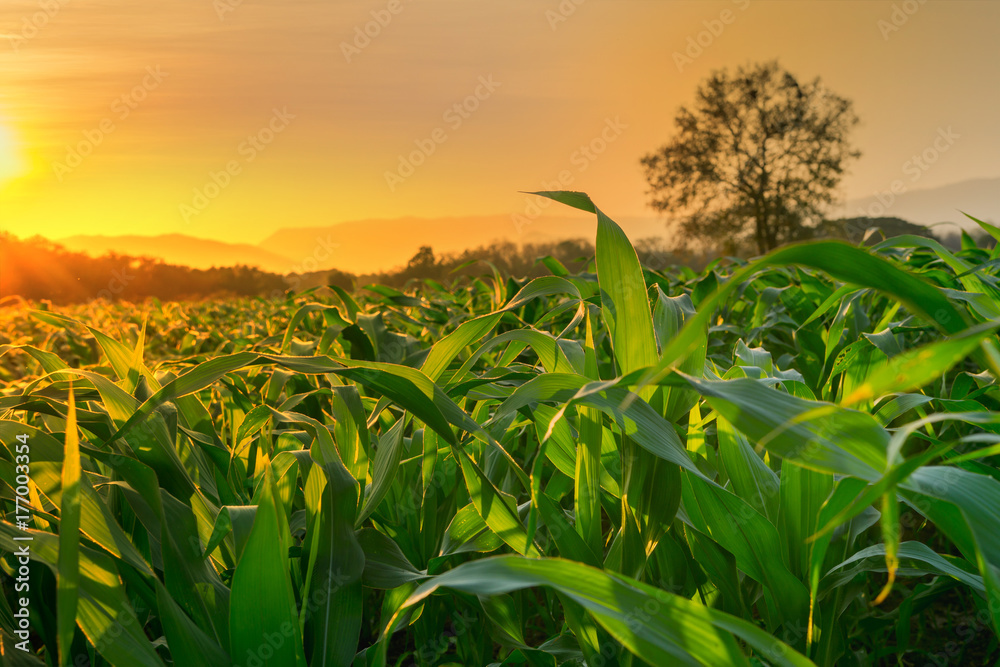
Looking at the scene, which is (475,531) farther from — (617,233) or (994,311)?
(994,311)

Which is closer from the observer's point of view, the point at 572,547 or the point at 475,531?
the point at 572,547

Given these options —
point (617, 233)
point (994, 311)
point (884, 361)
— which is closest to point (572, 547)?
point (617, 233)

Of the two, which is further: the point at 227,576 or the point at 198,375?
the point at 227,576

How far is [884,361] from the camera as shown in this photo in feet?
2.63

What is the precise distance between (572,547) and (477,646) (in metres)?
0.36

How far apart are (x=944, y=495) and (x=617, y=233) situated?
0.33m

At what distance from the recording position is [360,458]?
2.39 ft

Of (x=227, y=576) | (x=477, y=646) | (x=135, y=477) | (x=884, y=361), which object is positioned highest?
(x=884, y=361)

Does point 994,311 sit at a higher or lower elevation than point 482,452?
higher

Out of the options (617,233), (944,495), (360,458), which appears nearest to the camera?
(944,495)

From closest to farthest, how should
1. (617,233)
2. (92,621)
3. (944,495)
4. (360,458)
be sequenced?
(944,495)
(92,621)
(617,233)
(360,458)

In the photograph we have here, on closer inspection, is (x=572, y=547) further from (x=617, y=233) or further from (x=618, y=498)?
(x=617, y=233)

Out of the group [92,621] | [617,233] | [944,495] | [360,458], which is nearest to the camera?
[944,495]

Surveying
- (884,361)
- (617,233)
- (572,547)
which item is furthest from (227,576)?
(884,361)
